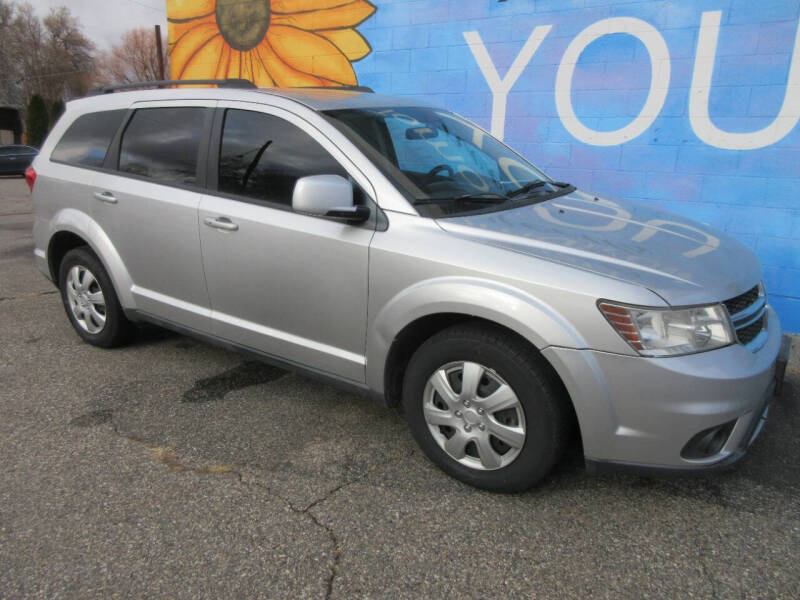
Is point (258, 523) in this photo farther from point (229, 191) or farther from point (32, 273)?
point (32, 273)

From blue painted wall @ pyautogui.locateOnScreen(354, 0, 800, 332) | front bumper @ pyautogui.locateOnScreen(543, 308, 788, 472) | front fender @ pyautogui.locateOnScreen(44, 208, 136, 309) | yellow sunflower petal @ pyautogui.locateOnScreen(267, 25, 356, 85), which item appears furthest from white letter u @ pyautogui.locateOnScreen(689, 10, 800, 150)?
front fender @ pyautogui.locateOnScreen(44, 208, 136, 309)

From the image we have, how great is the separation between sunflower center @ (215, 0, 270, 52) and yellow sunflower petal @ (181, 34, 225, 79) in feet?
0.63

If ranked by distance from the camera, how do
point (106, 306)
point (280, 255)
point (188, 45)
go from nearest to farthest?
point (280, 255), point (106, 306), point (188, 45)

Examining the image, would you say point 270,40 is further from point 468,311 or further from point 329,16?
point 468,311

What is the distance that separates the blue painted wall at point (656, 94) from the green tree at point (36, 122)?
116 ft

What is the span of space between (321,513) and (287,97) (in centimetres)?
210

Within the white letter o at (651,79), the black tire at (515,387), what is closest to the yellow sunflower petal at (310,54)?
the white letter o at (651,79)

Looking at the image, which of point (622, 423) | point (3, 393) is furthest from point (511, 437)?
point (3, 393)

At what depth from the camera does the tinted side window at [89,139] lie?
4.02 meters

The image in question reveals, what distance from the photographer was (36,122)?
34844mm

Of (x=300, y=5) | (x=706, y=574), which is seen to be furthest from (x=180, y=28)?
(x=706, y=574)

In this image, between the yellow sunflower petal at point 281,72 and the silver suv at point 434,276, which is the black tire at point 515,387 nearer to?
the silver suv at point 434,276

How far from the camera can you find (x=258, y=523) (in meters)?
2.47

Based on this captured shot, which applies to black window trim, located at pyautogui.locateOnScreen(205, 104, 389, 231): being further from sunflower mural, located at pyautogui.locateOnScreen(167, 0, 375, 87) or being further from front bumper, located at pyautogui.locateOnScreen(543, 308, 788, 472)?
sunflower mural, located at pyautogui.locateOnScreen(167, 0, 375, 87)
